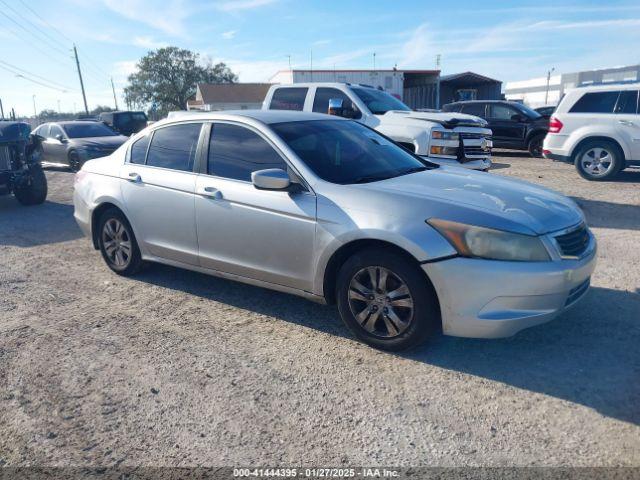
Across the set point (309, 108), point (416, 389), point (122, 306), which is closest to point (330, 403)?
point (416, 389)

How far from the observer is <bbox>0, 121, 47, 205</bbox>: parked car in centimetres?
931

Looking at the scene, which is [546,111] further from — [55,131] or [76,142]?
[55,131]

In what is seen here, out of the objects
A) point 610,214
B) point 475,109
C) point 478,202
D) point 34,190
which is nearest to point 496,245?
point 478,202

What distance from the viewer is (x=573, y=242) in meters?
3.53

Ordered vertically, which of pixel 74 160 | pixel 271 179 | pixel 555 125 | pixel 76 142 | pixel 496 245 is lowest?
pixel 74 160

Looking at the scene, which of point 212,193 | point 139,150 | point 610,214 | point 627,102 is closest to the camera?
point 212,193

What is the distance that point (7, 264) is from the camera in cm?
617

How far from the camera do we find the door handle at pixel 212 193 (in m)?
4.29

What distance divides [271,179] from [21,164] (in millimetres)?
7760

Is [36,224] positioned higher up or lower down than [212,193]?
lower down

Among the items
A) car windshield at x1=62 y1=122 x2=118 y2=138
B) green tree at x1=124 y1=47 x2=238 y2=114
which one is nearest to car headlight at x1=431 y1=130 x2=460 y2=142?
car windshield at x1=62 y1=122 x2=118 y2=138

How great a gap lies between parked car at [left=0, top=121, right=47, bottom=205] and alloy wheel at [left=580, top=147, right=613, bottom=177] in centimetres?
1091

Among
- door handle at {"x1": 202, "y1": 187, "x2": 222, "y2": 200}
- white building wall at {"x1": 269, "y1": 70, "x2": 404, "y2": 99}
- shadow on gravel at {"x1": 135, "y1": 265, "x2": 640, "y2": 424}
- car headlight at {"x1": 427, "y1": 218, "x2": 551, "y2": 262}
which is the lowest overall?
shadow on gravel at {"x1": 135, "y1": 265, "x2": 640, "y2": 424}

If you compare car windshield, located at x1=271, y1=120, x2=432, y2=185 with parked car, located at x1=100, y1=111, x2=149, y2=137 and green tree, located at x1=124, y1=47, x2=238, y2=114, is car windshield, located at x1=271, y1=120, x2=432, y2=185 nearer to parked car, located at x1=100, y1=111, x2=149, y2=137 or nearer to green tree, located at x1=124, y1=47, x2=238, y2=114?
parked car, located at x1=100, y1=111, x2=149, y2=137
